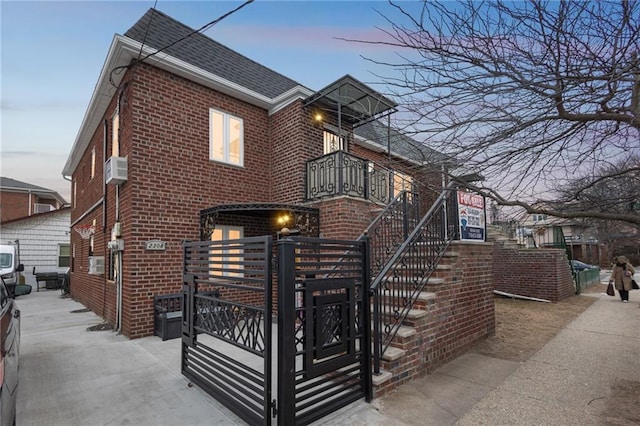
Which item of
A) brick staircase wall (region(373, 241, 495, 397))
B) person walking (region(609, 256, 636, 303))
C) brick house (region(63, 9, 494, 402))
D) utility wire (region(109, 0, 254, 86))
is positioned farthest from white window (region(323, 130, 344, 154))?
person walking (region(609, 256, 636, 303))

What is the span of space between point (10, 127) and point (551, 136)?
15.4 metres

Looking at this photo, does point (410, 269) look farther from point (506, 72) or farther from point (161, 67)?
point (161, 67)

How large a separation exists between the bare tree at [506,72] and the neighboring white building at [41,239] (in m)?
21.3

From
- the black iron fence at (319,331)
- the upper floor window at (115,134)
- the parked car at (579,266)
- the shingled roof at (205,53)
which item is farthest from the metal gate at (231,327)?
the parked car at (579,266)

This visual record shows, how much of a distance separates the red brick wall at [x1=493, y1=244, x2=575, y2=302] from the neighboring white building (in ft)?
69.3

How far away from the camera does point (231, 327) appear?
340 cm

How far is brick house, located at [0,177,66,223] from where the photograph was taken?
A: 75.2ft

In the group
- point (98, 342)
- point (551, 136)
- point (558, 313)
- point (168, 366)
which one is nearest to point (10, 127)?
point (98, 342)

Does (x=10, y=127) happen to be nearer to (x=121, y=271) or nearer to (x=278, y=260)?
(x=121, y=271)

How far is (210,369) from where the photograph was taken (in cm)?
370

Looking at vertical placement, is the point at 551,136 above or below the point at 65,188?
below

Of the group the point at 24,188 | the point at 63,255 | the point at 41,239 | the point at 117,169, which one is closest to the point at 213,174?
the point at 117,169

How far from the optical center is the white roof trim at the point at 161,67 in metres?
6.54

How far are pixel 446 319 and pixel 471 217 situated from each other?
188cm
